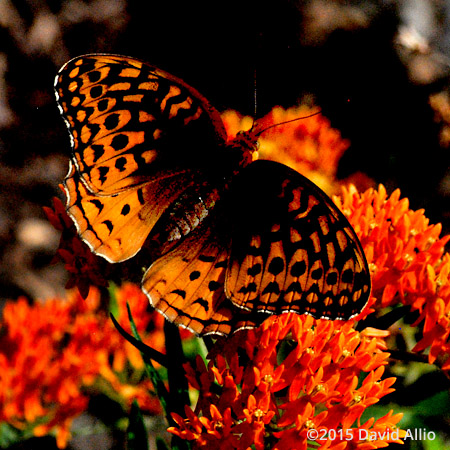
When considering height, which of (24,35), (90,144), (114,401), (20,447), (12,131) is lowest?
(20,447)

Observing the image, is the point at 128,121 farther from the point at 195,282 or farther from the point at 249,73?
the point at 249,73

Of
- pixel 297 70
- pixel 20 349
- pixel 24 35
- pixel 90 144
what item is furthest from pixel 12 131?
pixel 90 144

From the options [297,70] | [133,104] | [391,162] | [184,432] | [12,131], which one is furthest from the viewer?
[12,131]

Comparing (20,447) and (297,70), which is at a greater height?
(297,70)

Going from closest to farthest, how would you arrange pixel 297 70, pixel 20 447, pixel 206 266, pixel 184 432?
pixel 184 432, pixel 206 266, pixel 20 447, pixel 297 70

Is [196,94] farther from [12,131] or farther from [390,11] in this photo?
[12,131]

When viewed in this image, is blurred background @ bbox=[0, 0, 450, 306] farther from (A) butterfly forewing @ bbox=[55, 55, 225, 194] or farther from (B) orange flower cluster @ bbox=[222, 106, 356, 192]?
(A) butterfly forewing @ bbox=[55, 55, 225, 194]

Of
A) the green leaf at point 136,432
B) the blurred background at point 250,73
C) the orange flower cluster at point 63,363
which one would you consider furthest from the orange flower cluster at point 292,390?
the blurred background at point 250,73
